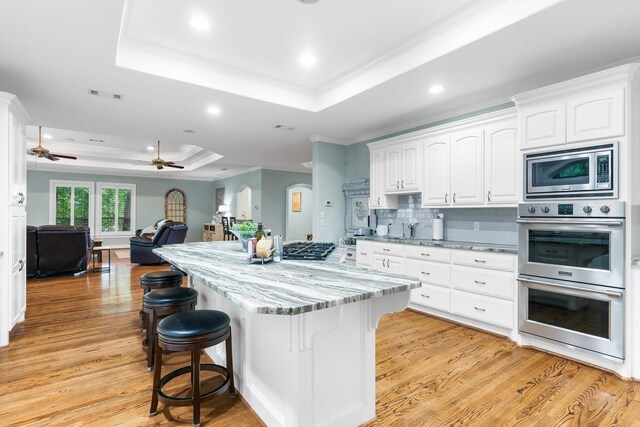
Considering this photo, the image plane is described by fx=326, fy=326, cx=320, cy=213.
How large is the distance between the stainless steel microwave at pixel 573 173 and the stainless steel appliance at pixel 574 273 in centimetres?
9

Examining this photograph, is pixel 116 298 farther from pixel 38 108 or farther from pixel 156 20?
pixel 156 20

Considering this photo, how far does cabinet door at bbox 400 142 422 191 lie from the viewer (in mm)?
4227

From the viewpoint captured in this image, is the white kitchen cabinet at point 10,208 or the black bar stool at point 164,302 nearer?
the black bar stool at point 164,302

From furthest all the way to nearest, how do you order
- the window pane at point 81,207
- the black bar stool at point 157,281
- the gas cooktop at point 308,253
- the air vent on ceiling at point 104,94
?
the window pane at point 81,207 → the air vent on ceiling at point 104,94 → the black bar stool at point 157,281 → the gas cooktop at point 308,253

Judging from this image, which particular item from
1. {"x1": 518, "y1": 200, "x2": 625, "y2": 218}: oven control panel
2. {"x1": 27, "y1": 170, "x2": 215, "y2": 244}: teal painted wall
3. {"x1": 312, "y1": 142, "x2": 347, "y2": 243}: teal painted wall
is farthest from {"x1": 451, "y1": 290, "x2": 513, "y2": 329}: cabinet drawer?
{"x1": 27, "y1": 170, "x2": 215, "y2": 244}: teal painted wall

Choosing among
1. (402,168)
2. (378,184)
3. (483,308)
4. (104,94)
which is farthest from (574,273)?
(104,94)

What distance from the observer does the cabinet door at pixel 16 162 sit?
2.99 meters

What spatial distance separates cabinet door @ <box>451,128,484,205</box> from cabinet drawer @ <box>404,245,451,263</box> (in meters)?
0.61

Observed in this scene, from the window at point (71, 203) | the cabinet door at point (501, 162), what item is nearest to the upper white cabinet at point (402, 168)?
the cabinet door at point (501, 162)

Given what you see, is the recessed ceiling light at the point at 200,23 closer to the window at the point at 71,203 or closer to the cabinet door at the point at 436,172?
the cabinet door at the point at 436,172

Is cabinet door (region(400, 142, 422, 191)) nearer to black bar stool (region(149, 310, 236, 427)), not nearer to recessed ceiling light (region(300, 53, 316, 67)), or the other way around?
recessed ceiling light (region(300, 53, 316, 67))

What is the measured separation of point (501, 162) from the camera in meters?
3.39

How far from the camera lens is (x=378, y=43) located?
9.60 feet

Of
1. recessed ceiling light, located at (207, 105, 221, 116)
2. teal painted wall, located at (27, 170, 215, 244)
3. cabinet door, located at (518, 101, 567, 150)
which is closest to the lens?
cabinet door, located at (518, 101, 567, 150)
